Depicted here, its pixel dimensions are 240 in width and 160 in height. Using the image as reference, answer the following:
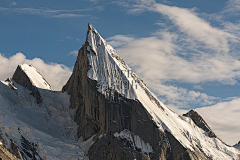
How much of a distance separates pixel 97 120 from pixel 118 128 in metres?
9.89

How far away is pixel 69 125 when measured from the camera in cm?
16775

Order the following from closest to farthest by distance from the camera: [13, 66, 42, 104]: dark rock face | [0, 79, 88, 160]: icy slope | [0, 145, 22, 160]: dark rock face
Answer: [0, 145, 22, 160]: dark rock face → [0, 79, 88, 160]: icy slope → [13, 66, 42, 104]: dark rock face

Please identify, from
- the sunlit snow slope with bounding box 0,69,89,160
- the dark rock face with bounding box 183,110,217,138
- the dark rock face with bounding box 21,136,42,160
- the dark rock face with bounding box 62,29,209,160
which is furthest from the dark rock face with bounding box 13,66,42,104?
the dark rock face with bounding box 183,110,217,138

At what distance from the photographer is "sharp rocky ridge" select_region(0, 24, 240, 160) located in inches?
5669

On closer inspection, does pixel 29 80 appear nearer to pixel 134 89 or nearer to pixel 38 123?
pixel 38 123

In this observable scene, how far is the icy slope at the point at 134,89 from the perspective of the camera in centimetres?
15750

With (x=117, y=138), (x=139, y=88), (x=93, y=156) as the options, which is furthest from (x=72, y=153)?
(x=139, y=88)

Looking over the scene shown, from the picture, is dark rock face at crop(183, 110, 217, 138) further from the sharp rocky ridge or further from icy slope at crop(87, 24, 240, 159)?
icy slope at crop(87, 24, 240, 159)

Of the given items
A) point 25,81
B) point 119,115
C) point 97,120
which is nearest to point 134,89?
point 119,115

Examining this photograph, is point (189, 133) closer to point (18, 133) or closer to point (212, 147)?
point (212, 147)

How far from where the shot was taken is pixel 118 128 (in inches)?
5920

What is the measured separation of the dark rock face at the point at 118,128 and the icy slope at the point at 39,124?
27.8 feet

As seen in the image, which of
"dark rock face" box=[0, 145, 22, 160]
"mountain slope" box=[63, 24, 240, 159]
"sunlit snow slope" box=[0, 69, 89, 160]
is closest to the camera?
"dark rock face" box=[0, 145, 22, 160]

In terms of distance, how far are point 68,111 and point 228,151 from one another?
8086 cm
